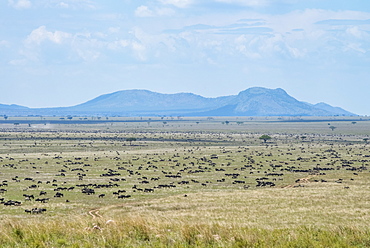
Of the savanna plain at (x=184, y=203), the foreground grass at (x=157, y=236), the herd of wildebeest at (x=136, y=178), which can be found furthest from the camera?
the herd of wildebeest at (x=136, y=178)

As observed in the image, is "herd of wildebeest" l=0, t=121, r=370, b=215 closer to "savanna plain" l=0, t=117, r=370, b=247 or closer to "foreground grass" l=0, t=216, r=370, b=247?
"savanna plain" l=0, t=117, r=370, b=247

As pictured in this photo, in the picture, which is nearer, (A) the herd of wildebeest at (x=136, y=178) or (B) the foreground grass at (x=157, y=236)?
(B) the foreground grass at (x=157, y=236)

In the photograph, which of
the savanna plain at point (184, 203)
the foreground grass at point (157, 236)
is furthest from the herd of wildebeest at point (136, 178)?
the foreground grass at point (157, 236)

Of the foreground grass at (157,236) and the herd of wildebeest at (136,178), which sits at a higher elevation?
the foreground grass at (157,236)

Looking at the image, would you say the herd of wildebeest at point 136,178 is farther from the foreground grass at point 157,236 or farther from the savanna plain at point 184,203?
the foreground grass at point 157,236

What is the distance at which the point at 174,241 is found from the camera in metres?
13.2

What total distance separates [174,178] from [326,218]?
2983cm

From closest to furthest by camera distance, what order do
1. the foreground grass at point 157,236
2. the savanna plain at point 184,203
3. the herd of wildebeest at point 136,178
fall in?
the foreground grass at point 157,236
the savanna plain at point 184,203
the herd of wildebeest at point 136,178

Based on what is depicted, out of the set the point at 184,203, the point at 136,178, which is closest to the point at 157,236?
the point at 184,203

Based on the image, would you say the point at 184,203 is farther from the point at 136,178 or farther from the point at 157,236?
the point at 157,236

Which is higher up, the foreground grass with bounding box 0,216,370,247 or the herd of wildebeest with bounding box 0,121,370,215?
the foreground grass with bounding box 0,216,370,247

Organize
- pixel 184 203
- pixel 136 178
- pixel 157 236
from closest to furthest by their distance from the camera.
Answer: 1. pixel 157 236
2. pixel 184 203
3. pixel 136 178

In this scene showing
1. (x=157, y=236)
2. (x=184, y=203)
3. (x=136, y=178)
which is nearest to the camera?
(x=157, y=236)

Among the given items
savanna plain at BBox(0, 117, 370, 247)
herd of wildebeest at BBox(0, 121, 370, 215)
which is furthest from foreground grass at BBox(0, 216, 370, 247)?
herd of wildebeest at BBox(0, 121, 370, 215)
